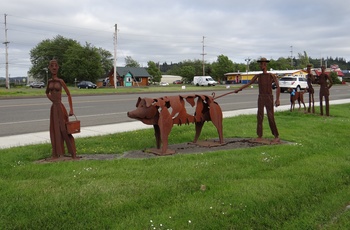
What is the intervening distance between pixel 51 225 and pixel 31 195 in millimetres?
882

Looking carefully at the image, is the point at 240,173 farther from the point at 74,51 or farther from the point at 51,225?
the point at 74,51

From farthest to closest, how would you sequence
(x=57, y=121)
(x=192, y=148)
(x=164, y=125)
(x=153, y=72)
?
1. (x=153, y=72)
2. (x=192, y=148)
3. (x=164, y=125)
4. (x=57, y=121)

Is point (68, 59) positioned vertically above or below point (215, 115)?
above

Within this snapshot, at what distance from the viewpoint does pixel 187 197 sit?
16.5 feet

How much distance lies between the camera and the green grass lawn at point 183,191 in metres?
4.38

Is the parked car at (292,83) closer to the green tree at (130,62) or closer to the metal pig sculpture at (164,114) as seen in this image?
the metal pig sculpture at (164,114)

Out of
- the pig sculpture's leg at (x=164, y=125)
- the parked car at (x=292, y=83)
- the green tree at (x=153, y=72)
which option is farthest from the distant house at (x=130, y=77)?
the pig sculpture's leg at (x=164, y=125)

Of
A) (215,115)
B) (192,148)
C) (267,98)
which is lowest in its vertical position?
(192,148)

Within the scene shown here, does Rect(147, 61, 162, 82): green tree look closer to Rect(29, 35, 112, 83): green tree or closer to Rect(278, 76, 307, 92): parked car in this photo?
Rect(29, 35, 112, 83): green tree

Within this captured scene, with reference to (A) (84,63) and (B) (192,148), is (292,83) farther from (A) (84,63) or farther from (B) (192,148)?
(A) (84,63)

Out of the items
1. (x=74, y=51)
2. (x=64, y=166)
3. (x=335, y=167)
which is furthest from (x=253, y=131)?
(x=74, y=51)

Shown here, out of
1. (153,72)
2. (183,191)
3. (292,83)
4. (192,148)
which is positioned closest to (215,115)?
(192,148)

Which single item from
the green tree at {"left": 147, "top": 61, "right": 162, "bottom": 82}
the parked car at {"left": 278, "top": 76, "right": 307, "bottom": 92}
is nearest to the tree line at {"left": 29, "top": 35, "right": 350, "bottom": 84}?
the green tree at {"left": 147, "top": 61, "right": 162, "bottom": 82}

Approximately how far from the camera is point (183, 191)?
524 cm
